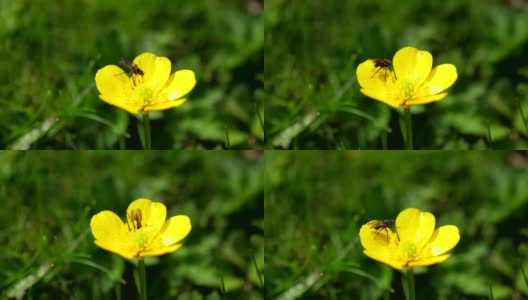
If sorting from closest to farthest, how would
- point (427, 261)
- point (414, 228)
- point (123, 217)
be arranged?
point (427, 261), point (414, 228), point (123, 217)

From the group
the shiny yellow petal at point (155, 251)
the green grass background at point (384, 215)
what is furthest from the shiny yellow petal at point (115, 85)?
the green grass background at point (384, 215)

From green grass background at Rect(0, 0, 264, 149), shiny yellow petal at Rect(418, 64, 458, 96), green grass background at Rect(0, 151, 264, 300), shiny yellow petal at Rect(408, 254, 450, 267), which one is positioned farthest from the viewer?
green grass background at Rect(0, 0, 264, 149)

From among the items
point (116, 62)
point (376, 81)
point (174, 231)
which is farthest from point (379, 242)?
point (116, 62)

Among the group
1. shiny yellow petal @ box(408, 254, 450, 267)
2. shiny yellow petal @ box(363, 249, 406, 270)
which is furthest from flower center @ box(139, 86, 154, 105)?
shiny yellow petal @ box(408, 254, 450, 267)

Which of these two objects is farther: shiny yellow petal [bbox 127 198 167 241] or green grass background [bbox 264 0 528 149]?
green grass background [bbox 264 0 528 149]

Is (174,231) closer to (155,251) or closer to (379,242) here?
(155,251)

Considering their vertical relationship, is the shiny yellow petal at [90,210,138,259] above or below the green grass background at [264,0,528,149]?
below

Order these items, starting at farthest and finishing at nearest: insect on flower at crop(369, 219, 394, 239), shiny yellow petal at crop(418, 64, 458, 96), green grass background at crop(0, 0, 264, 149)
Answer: green grass background at crop(0, 0, 264, 149) < shiny yellow petal at crop(418, 64, 458, 96) < insect on flower at crop(369, 219, 394, 239)

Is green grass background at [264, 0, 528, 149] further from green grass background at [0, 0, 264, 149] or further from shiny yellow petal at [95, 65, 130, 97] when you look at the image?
shiny yellow petal at [95, 65, 130, 97]
